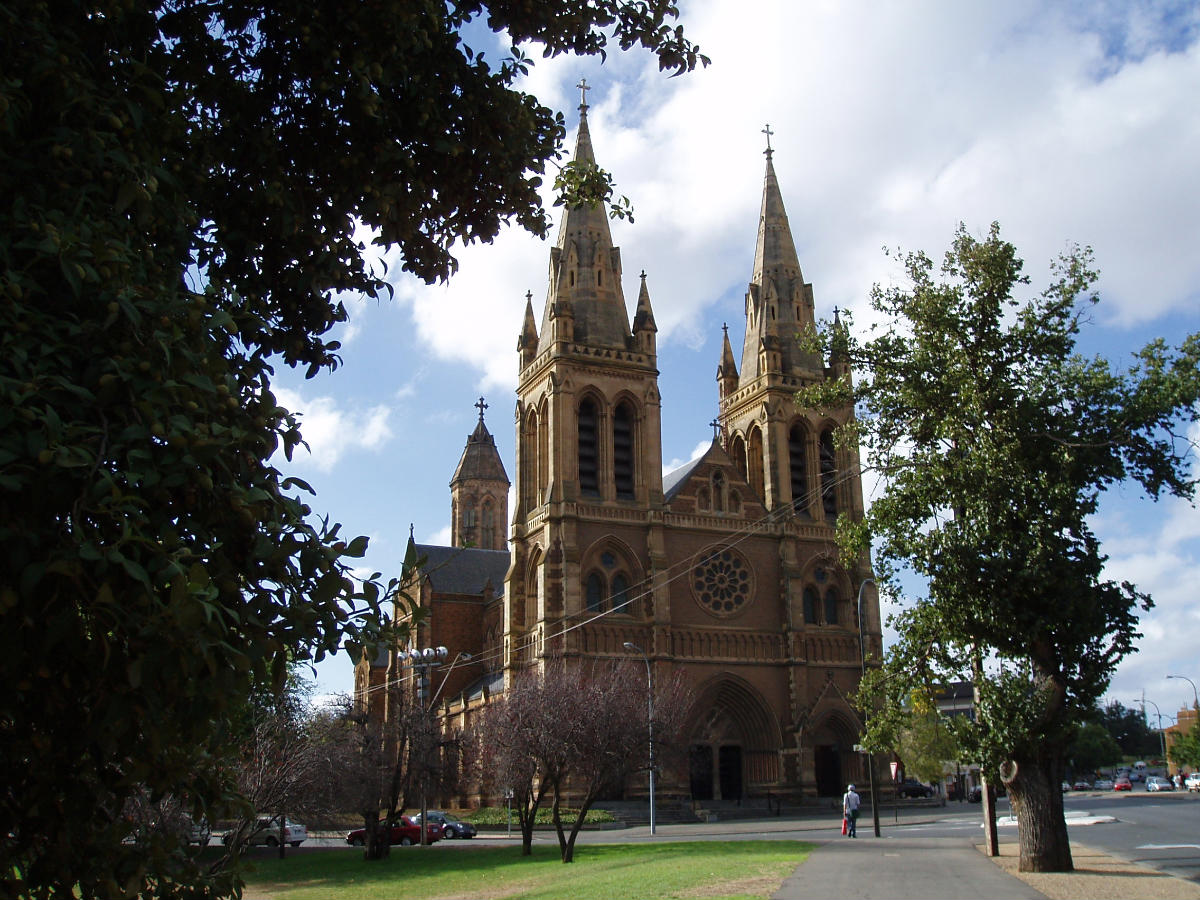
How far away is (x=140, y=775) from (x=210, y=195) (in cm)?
400

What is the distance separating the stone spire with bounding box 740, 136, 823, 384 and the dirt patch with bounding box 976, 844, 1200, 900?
40.8 m

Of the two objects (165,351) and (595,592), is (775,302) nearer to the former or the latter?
(595,592)

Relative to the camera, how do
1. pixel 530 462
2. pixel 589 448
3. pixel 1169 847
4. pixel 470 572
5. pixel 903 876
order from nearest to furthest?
pixel 903 876, pixel 1169 847, pixel 589 448, pixel 530 462, pixel 470 572

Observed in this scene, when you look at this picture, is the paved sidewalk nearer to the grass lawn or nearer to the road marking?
the grass lawn

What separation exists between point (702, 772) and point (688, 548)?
10.1 m

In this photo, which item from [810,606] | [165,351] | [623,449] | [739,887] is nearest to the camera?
[165,351]

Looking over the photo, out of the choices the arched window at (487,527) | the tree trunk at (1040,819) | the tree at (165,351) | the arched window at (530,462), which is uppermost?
the arched window at (487,527)

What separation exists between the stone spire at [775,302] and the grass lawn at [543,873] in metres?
33.4

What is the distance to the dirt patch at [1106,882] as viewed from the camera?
14.6m

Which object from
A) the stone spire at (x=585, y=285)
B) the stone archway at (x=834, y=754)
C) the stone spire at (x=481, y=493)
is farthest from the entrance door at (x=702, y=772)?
the stone spire at (x=481, y=493)

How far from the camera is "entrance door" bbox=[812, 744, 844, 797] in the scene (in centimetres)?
5247

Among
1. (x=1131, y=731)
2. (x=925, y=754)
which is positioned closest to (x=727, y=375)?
(x=925, y=754)

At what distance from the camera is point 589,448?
52.7 metres

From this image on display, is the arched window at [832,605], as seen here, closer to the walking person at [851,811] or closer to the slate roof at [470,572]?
the slate roof at [470,572]
